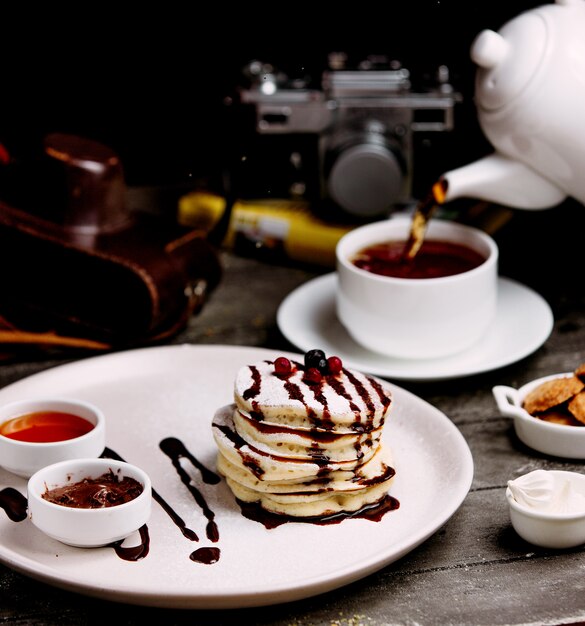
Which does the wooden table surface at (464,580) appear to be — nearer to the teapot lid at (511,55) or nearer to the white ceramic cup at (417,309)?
the white ceramic cup at (417,309)

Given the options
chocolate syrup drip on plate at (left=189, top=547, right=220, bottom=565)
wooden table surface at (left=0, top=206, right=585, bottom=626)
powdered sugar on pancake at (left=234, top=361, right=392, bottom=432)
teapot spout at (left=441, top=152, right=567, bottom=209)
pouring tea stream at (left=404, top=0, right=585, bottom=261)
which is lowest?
wooden table surface at (left=0, top=206, right=585, bottom=626)

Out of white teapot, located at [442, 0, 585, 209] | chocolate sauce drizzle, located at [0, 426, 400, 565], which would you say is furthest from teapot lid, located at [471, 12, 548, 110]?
chocolate sauce drizzle, located at [0, 426, 400, 565]

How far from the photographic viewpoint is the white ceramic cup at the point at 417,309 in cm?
173

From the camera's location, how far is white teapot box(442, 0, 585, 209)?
1.71 meters

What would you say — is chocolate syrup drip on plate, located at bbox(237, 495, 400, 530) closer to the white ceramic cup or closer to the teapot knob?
the white ceramic cup

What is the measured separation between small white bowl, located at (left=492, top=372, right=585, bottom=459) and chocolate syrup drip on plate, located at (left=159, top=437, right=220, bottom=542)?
0.49 metres

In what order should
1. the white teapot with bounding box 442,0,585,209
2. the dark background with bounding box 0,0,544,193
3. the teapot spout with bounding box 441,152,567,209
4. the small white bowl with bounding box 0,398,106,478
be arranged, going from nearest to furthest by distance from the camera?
the small white bowl with bounding box 0,398,106,478 → the white teapot with bounding box 442,0,585,209 → the teapot spout with bounding box 441,152,567,209 → the dark background with bounding box 0,0,544,193

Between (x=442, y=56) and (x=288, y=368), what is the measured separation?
1.44 meters

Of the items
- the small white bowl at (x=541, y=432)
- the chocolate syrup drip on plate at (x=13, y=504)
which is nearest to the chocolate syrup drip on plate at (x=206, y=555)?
the chocolate syrup drip on plate at (x=13, y=504)

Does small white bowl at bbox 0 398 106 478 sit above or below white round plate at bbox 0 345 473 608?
above

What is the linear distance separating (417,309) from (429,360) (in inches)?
4.8

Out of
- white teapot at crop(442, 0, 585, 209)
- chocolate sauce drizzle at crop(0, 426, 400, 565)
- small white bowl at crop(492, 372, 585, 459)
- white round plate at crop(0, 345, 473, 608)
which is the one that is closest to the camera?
white round plate at crop(0, 345, 473, 608)

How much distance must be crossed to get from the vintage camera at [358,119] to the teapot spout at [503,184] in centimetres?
36

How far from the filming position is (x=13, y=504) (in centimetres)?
136
